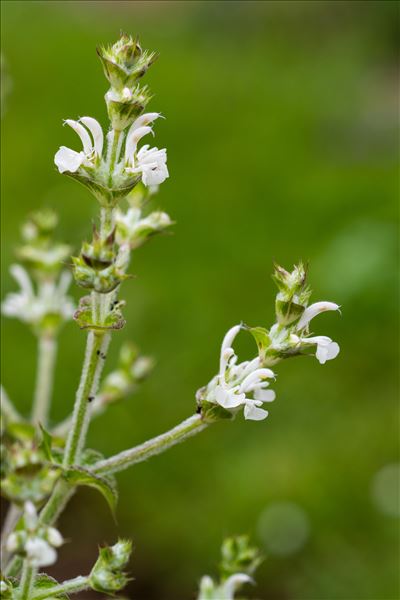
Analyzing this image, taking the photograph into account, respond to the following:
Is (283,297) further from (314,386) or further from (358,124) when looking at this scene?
(358,124)

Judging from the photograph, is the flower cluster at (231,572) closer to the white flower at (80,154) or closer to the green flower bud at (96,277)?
the green flower bud at (96,277)

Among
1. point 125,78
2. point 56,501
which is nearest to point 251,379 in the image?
point 56,501

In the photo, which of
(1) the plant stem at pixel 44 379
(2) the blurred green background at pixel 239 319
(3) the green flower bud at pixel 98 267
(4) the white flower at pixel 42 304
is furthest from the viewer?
(2) the blurred green background at pixel 239 319

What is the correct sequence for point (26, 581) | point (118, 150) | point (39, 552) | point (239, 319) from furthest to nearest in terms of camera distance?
point (239, 319) < point (118, 150) < point (26, 581) < point (39, 552)

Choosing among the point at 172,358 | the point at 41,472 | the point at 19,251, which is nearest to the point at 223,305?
the point at 172,358

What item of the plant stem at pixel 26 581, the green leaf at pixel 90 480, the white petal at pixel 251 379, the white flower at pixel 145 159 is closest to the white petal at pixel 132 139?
the white flower at pixel 145 159

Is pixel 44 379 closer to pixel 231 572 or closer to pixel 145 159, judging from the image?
pixel 231 572
